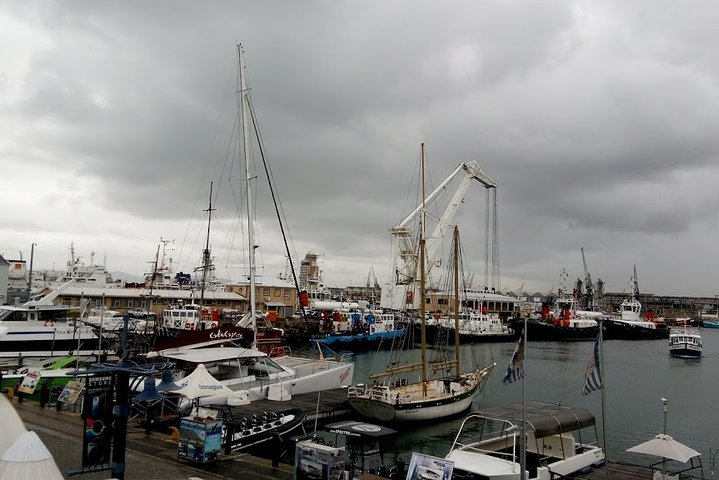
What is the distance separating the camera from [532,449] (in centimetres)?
1862

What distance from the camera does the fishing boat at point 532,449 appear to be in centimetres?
1557

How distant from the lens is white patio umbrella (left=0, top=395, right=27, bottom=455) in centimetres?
1127

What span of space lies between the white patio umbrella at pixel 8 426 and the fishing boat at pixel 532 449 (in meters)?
10.6

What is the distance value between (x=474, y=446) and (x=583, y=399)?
27532 millimetres

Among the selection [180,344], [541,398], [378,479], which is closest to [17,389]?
[180,344]

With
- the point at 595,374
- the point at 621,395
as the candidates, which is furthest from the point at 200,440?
the point at 621,395

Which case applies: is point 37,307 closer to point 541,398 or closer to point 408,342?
point 541,398

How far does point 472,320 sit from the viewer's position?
103 m

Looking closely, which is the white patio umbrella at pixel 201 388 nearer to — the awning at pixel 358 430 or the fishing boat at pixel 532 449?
the awning at pixel 358 430

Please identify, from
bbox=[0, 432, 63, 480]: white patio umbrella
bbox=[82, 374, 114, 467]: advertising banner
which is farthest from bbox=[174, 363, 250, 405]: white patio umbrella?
bbox=[0, 432, 63, 480]: white patio umbrella

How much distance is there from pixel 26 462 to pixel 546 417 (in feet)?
47.6

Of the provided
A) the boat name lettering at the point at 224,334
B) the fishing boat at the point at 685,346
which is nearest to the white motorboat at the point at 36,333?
the boat name lettering at the point at 224,334

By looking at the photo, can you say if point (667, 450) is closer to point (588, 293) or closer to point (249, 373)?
point (249, 373)

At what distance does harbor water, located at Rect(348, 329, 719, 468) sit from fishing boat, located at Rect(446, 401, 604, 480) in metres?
1.94
